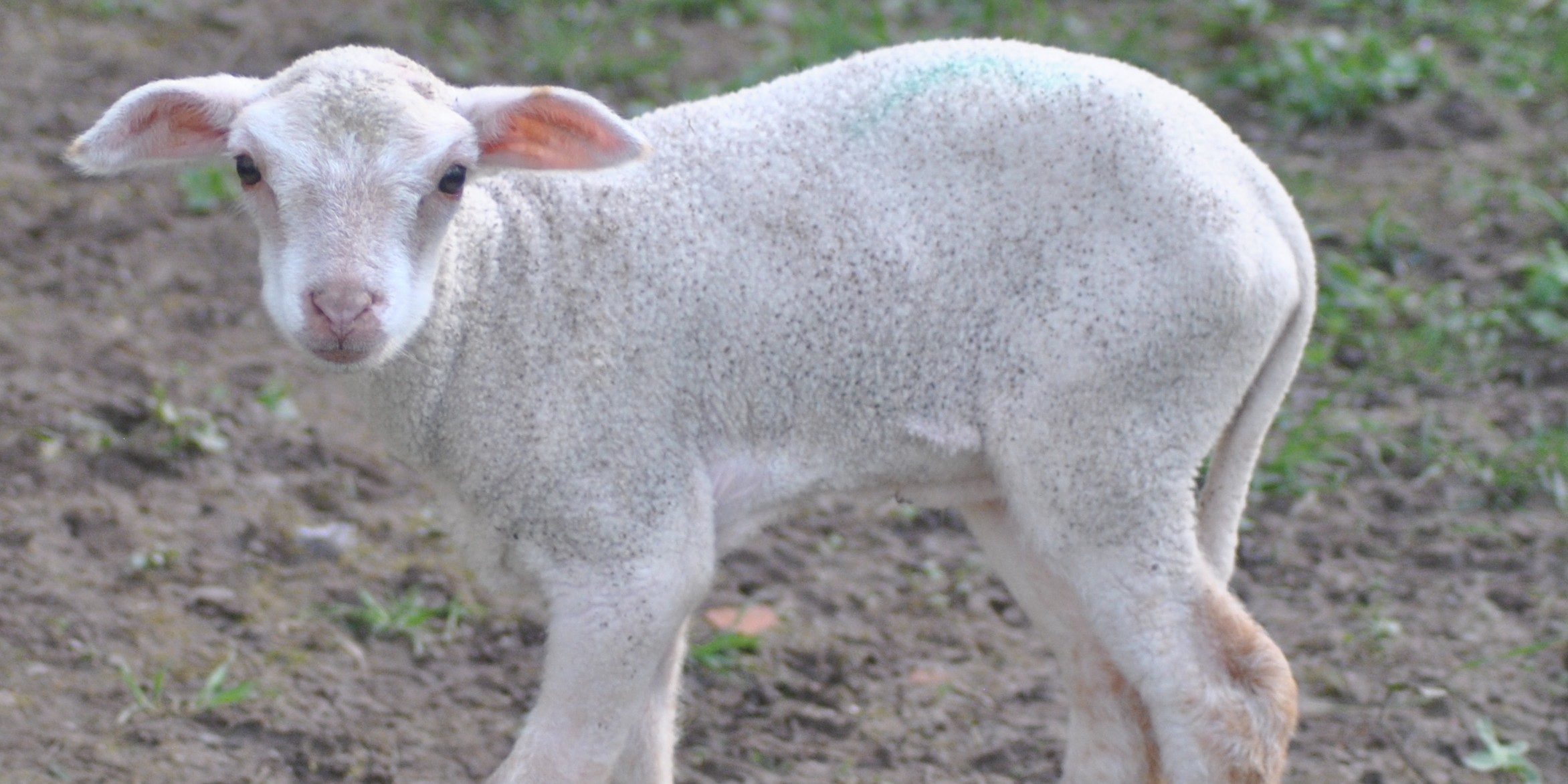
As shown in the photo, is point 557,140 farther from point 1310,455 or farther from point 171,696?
point 1310,455

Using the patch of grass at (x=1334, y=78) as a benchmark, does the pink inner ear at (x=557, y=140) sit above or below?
above

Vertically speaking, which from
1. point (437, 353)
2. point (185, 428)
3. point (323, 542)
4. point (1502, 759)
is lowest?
point (1502, 759)

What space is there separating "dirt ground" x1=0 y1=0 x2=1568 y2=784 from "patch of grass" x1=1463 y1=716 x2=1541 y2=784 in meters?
0.03

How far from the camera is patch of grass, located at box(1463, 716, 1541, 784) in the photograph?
12.9 feet

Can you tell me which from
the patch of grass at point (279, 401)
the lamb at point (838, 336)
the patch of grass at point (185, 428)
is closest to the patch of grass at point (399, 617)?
the patch of grass at point (185, 428)

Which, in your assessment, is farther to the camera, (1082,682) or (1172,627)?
(1082,682)

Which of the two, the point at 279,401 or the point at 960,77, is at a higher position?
the point at 960,77

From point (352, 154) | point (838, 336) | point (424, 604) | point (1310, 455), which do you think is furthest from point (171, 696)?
point (1310, 455)

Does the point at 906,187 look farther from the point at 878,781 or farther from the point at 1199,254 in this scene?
the point at 878,781

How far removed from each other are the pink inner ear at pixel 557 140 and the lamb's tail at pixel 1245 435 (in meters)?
1.33

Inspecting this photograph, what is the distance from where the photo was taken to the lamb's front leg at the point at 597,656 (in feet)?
10.3

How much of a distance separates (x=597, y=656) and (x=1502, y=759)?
2.10 m

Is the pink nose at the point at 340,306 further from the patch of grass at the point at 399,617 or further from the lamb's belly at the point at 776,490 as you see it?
the patch of grass at the point at 399,617

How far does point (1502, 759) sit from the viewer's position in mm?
3947
